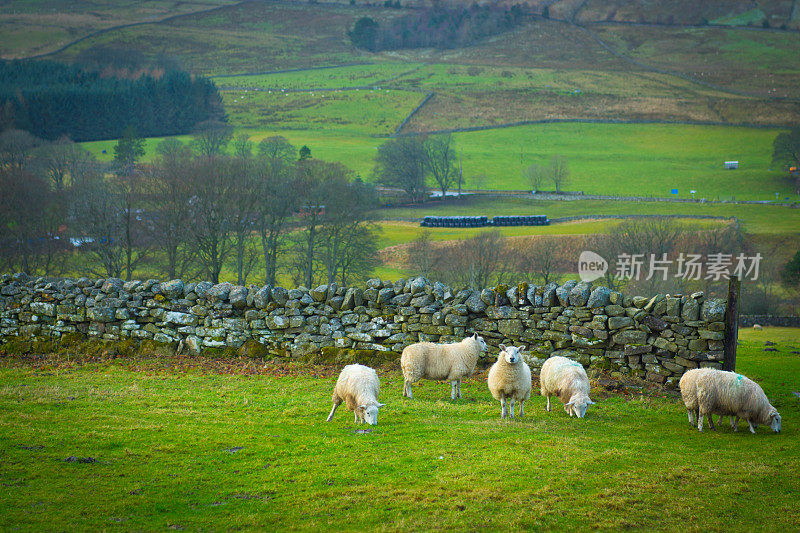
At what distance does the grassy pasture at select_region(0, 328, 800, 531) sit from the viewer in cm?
757

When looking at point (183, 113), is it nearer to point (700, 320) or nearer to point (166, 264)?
point (166, 264)

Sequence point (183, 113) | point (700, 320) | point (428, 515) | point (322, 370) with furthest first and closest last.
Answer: point (183, 113) < point (322, 370) < point (700, 320) < point (428, 515)

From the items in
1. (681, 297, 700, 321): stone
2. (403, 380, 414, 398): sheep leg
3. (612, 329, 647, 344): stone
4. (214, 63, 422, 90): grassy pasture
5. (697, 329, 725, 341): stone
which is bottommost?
(403, 380, 414, 398): sheep leg

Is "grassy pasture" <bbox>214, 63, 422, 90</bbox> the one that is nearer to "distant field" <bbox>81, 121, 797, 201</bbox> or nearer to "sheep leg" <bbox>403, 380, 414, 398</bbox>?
"distant field" <bbox>81, 121, 797, 201</bbox>

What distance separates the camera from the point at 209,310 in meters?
16.8

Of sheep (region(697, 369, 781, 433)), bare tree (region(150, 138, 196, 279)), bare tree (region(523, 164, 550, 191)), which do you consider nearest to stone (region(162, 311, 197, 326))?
sheep (region(697, 369, 781, 433))

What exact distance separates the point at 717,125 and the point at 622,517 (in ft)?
458

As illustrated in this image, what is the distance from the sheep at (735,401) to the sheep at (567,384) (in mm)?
1898

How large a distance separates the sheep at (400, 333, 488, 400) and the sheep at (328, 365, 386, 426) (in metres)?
1.88

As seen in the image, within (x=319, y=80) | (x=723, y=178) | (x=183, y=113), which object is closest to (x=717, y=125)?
(x=723, y=178)

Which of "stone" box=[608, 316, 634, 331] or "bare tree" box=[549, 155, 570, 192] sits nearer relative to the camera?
"stone" box=[608, 316, 634, 331]

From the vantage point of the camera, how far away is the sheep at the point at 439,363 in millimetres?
13328

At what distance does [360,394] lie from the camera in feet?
36.7

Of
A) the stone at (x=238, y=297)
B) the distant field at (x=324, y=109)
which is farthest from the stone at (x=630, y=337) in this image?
the distant field at (x=324, y=109)
